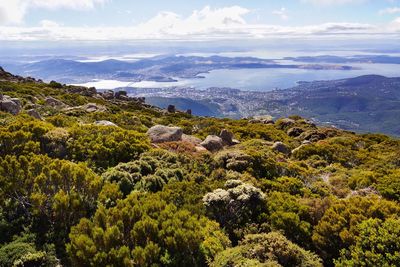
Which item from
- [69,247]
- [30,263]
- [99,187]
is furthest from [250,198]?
[30,263]

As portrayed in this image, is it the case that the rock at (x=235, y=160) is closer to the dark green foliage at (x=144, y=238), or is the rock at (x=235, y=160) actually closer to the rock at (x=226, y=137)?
the dark green foliage at (x=144, y=238)

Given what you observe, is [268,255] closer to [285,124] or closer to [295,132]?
[295,132]

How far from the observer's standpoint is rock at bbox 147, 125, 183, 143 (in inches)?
885

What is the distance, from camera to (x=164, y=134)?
2295 centimetres

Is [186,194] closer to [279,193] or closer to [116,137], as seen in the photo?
[279,193]

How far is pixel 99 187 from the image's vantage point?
35.1 ft

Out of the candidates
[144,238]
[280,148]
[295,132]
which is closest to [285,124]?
[295,132]

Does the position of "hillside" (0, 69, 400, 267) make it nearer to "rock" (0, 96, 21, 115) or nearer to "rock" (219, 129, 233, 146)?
"rock" (219, 129, 233, 146)

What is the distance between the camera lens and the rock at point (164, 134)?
22.5 metres

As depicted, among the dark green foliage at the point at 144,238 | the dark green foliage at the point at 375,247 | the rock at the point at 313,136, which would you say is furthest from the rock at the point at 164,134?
the rock at the point at 313,136

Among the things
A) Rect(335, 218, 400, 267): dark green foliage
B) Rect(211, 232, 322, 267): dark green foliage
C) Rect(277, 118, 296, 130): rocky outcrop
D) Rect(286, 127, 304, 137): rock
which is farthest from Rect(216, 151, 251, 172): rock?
Rect(277, 118, 296, 130): rocky outcrop

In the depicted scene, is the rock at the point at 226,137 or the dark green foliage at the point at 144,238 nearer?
the dark green foliage at the point at 144,238

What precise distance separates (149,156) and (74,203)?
5.87m

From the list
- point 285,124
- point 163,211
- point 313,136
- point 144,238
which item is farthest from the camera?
point 285,124
